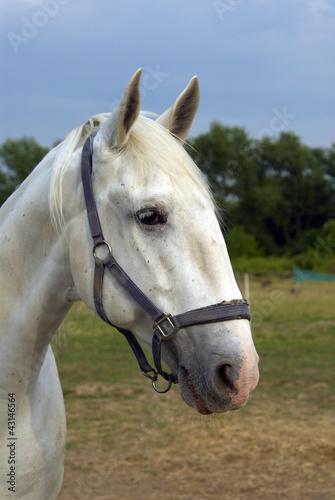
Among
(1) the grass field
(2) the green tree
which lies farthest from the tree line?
(1) the grass field

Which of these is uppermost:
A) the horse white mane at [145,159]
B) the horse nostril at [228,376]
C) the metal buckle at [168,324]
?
the horse white mane at [145,159]

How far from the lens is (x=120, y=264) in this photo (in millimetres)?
1634

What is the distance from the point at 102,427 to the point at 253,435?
5.39 feet

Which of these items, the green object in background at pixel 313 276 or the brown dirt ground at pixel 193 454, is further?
the green object in background at pixel 313 276

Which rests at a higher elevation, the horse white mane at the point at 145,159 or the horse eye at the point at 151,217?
the horse white mane at the point at 145,159

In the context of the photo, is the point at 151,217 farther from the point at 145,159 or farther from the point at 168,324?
the point at 168,324

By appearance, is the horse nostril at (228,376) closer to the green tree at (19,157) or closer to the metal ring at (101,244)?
the metal ring at (101,244)

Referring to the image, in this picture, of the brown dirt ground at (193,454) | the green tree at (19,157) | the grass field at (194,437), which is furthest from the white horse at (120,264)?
the green tree at (19,157)

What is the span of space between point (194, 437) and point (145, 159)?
4164 mm

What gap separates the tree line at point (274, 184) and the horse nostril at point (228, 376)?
19.3 m

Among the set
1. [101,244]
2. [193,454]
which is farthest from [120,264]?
[193,454]

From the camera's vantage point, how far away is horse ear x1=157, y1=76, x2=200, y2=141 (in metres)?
1.86

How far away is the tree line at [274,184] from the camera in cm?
2417

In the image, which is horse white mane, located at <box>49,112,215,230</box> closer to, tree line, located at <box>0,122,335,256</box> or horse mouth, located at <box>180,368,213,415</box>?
horse mouth, located at <box>180,368,213,415</box>
